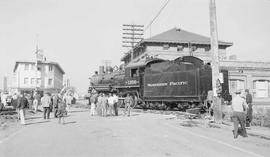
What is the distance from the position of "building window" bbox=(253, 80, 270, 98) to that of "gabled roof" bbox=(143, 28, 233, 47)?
55.5 feet

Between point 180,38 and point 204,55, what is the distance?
487 cm

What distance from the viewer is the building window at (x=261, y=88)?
124 feet

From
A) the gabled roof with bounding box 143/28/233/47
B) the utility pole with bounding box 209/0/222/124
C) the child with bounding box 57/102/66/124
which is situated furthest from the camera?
the gabled roof with bounding box 143/28/233/47

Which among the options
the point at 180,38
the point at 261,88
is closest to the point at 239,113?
the point at 261,88

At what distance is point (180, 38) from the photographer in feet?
178

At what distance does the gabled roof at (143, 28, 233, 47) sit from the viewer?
2067 inches

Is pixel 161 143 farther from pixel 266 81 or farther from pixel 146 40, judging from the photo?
pixel 146 40

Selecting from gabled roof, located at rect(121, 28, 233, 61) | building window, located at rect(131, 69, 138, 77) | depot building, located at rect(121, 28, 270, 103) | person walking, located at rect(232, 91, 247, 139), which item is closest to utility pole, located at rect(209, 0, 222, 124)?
person walking, located at rect(232, 91, 247, 139)

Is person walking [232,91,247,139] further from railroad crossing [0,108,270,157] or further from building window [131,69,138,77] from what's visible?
building window [131,69,138,77]

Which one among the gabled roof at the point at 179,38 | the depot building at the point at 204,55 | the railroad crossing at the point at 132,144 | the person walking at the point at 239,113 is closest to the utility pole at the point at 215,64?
the railroad crossing at the point at 132,144

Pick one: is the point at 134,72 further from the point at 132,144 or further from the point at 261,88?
the point at 261,88

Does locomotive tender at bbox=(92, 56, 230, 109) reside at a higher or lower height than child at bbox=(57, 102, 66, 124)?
higher

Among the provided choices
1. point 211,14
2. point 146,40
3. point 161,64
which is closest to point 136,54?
point 146,40

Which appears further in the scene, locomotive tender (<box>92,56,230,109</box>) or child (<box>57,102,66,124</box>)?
locomotive tender (<box>92,56,230,109</box>)
